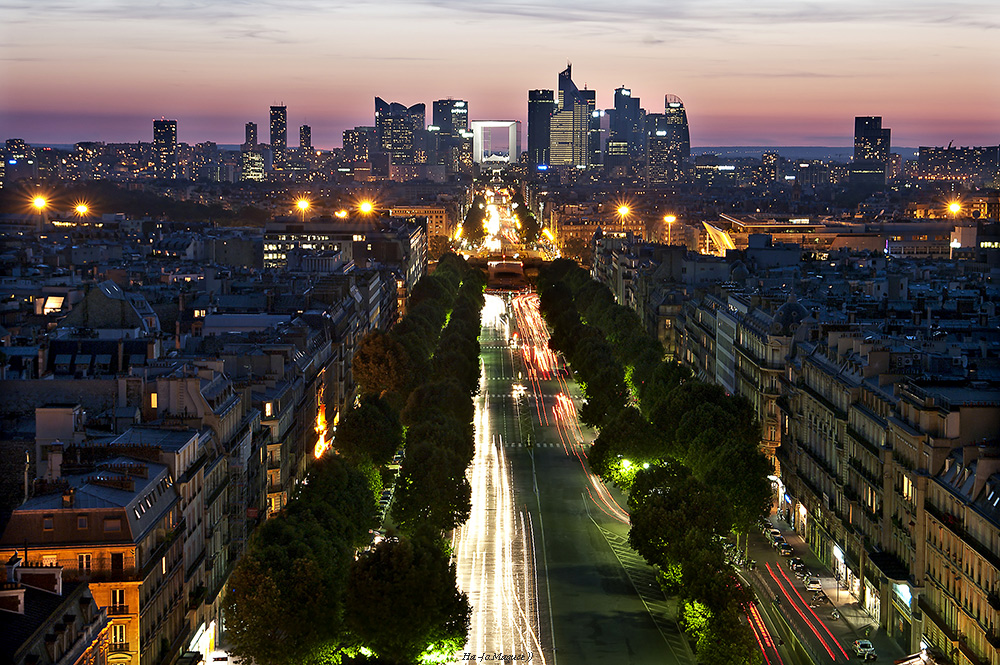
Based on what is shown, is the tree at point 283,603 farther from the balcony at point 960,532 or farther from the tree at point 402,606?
the balcony at point 960,532

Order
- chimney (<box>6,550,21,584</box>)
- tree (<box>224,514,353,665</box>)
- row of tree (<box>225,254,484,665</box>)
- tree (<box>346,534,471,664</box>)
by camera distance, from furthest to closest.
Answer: tree (<box>346,534,471,664</box>) → row of tree (<box>225,254,484,665</box>) → tree (<box>224,514,353,665</box>) → chimney (<box>6,550,21,584</box>)

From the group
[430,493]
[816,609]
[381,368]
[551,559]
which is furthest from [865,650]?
[381,368]

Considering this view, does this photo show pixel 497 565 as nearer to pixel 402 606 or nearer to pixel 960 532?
pixel 402 606

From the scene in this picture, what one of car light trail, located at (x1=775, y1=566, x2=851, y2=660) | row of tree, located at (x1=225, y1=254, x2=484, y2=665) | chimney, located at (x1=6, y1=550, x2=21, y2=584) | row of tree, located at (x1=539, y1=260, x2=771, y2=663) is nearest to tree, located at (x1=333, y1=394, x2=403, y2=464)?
row of tree, located at (x1=225, y1=254, x2=484, y2=665)

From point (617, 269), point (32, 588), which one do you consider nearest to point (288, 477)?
point (32, 588)

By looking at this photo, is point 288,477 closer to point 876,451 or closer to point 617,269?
point 876,451

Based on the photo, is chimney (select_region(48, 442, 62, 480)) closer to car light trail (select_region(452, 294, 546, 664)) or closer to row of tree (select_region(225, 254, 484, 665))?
row of tree (select_region(225, 254, 484, 665))

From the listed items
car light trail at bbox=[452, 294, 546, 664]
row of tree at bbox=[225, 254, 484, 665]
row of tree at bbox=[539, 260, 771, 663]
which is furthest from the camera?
car light trail at bbox=[452, 294, 546, 664]
